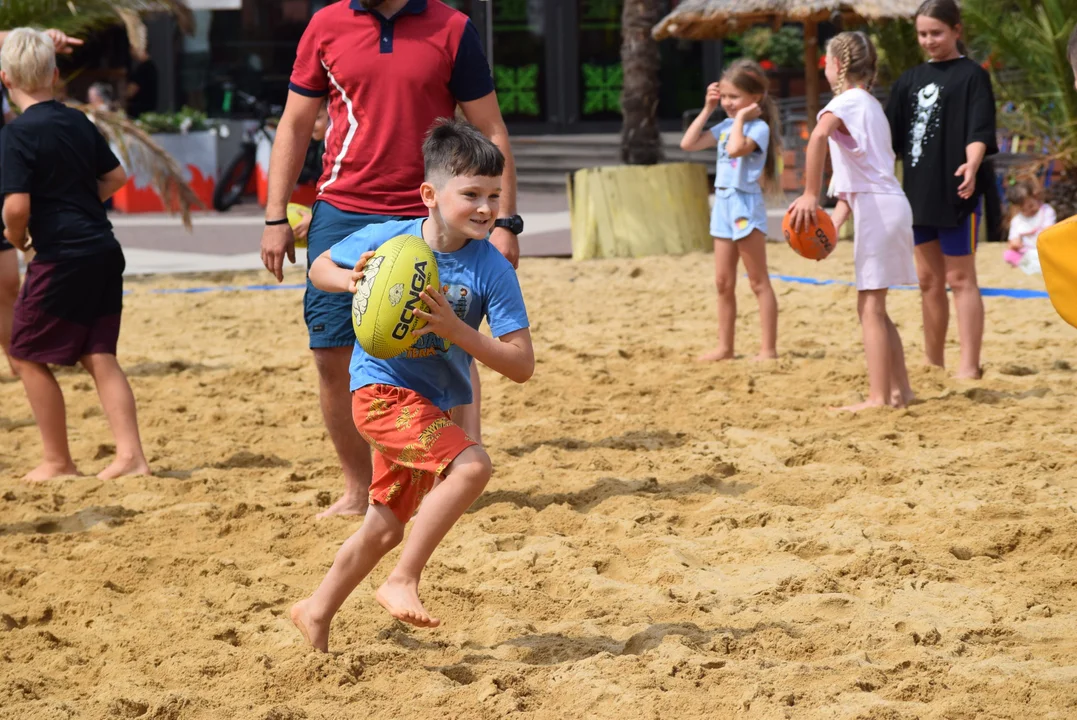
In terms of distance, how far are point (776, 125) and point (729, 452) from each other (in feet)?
9.68

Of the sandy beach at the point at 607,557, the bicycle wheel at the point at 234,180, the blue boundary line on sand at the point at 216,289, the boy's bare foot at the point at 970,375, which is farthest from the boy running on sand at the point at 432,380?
the bicycle wheel at the point at 234,180

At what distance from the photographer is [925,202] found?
6.66 m

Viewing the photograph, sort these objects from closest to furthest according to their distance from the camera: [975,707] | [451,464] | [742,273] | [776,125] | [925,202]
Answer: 1. [975,707]
2. [451,464]
3. [925,202]
4. [776,125]
5. [742,273]

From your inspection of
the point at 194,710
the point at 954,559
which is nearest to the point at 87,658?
the point at 194,710

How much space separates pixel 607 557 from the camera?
14.0ft

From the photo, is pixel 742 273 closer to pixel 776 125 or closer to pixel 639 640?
pixel 776 125

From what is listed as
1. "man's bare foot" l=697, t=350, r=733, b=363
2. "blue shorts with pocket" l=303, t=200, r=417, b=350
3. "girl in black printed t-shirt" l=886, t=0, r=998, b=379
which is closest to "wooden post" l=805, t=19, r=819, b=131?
"man's bare foot" l=697, t=350, r=733, b=363

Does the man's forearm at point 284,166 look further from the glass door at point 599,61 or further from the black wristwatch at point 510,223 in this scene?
the glass door at point 599,61

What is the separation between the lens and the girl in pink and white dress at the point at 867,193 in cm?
604

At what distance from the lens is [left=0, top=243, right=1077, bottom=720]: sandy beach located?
3244mm

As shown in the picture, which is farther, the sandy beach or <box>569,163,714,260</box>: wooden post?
<box>569,163,714,260</box>: wooden post

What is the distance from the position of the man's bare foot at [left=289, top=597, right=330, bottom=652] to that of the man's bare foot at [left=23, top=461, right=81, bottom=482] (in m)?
2.36

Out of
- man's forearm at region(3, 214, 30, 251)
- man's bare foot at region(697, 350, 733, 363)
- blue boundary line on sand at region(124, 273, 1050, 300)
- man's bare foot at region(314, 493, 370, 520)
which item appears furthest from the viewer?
blue boundary line on sand at region(124, 273, 1050, 300)

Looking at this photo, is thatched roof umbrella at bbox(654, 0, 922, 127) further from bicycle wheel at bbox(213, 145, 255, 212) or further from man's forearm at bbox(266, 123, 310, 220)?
man's forearm at bbox(266, 123, 310, 220)
